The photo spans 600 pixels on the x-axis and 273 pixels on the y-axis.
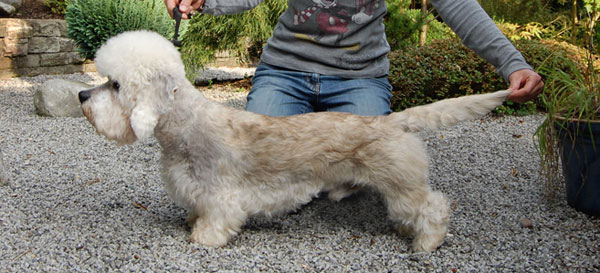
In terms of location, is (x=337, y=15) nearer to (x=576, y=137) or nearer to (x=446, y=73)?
(x=576, y=137)

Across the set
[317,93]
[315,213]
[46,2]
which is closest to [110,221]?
[315,213]

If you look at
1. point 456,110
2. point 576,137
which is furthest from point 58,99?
point 576,137

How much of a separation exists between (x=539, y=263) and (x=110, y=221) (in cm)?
228

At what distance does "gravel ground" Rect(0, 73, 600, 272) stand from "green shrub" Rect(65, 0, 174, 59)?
2870 millimetres

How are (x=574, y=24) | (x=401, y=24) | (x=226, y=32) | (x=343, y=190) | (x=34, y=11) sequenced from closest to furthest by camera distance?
(x=343, y=190), (x=401, y=24), (x=226, y=32), (x=574, y=24), (x=34, y=11)

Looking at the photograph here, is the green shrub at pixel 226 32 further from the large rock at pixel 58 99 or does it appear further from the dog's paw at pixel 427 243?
the dog's paw at pixel 427 243

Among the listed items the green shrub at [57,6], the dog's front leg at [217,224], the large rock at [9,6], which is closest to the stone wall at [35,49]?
the large rock at [9,6]

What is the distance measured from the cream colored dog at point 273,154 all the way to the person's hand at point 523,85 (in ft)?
0.31

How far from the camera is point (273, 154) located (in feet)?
8.41

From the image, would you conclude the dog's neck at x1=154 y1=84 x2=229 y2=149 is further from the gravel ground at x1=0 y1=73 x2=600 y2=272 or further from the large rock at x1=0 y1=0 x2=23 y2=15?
the large rock at x1=0 y1=0 x2=23 y2=15

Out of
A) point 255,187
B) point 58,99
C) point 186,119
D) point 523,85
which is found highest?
point 523,85

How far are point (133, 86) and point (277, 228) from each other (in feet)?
3.84

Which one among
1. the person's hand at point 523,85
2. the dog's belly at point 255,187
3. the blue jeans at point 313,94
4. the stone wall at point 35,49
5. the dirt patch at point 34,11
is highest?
the person's hand at point 523,85

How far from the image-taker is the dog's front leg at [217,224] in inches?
100.0
